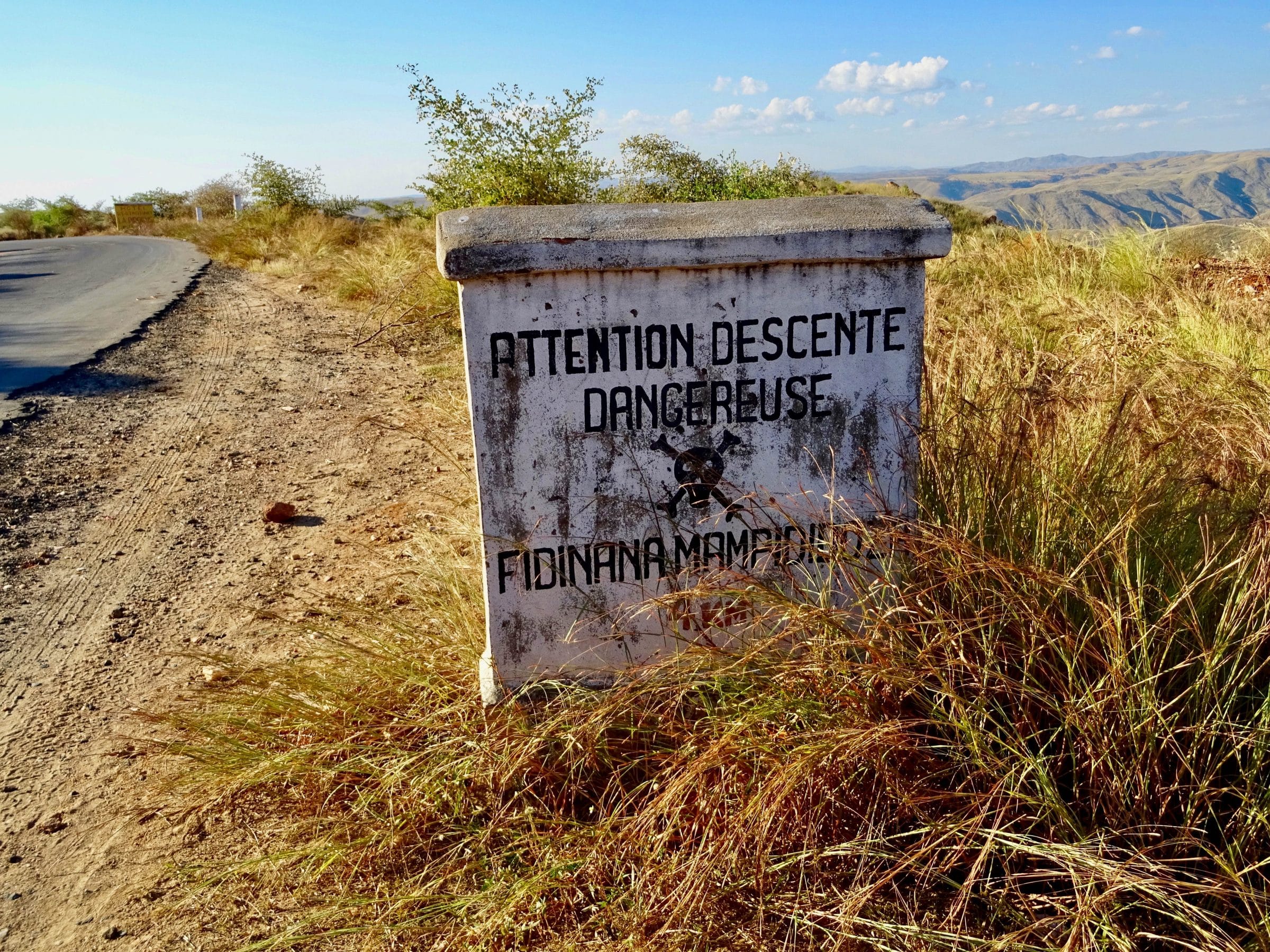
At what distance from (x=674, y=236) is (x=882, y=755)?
1.45 metres

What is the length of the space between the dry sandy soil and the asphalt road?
1.89 feet

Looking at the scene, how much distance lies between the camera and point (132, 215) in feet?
132

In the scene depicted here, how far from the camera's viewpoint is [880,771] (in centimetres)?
206

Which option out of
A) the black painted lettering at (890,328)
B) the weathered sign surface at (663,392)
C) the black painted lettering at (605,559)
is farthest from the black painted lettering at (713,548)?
the black painted lettering at (890,328)

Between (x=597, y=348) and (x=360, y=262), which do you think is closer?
(x=597, y=348)

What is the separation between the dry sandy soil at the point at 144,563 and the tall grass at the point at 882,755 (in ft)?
0.90

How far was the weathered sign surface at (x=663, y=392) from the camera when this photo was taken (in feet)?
8.50

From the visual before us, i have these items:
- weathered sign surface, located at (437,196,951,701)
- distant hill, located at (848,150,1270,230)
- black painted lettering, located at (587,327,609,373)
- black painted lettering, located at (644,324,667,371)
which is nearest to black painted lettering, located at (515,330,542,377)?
weathered sign surface, located at (437,196,951,701)

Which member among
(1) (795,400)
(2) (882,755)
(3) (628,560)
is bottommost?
(2) (882,755)

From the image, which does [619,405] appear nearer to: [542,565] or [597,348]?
[597,348]

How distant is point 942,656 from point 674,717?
0.72 meters

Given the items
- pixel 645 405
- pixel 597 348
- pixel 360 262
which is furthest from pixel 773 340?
pixel 360 262

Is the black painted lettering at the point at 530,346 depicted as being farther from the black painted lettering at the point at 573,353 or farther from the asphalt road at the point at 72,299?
the asphalt road at the point at 72,299

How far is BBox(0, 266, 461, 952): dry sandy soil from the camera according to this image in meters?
2.44
